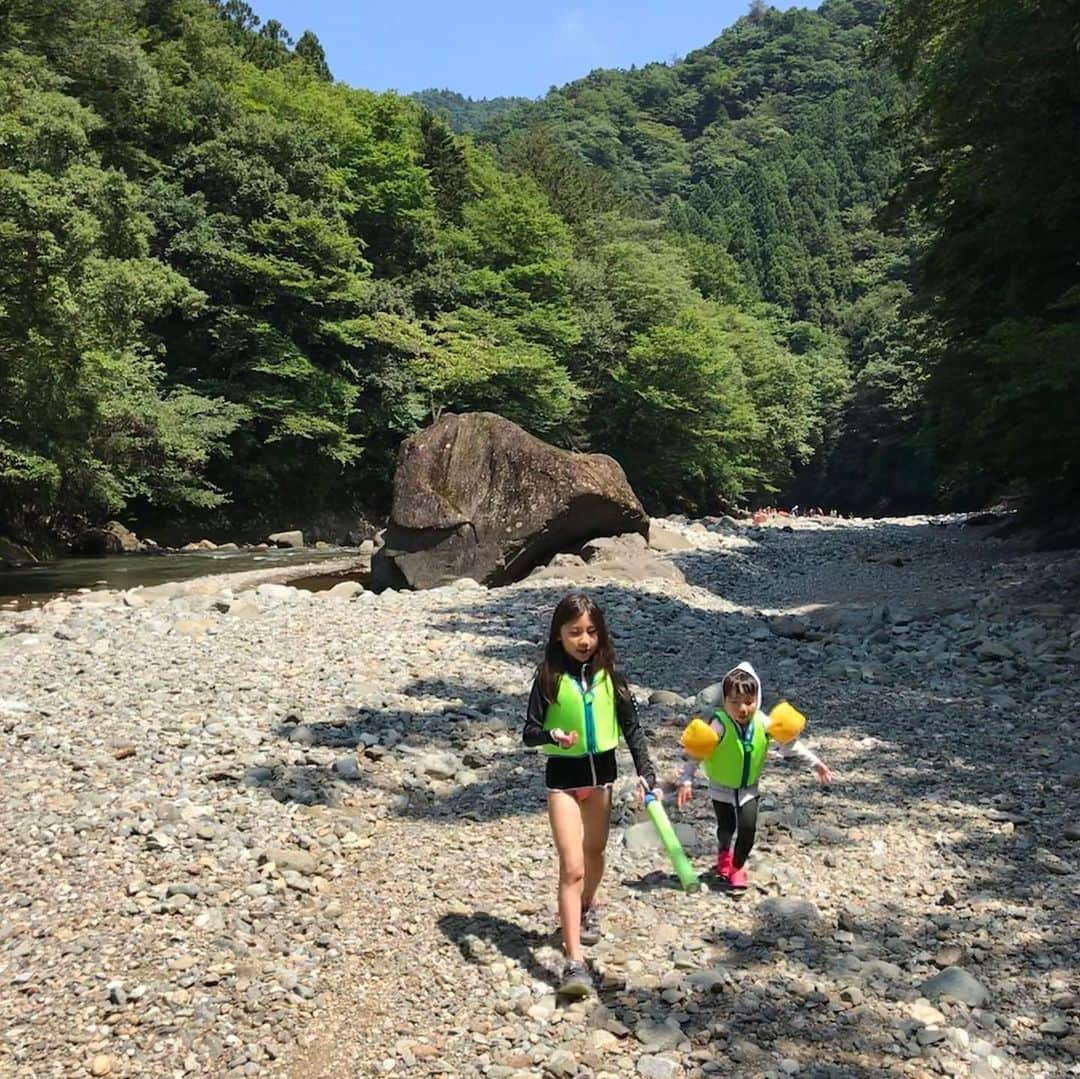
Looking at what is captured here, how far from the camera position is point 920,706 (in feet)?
25.3

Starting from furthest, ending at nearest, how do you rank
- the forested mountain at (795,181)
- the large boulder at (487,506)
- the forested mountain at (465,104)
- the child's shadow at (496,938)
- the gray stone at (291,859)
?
1. the forested mountain at (465,104)
2. the forested mountain at (795,181)
3. the large boulder at (487,506)
4. the gray stone at (291,859)
5. the child's shadow at (496,938)

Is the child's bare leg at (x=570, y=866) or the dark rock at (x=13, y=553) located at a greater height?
the dark rock at (x=13, y=553)

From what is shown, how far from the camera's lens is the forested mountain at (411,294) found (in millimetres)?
13961

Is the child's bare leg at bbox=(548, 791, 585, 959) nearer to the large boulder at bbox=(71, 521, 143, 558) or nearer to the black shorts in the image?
the black shorts

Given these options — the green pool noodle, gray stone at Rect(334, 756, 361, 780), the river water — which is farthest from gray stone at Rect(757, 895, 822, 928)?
the river water

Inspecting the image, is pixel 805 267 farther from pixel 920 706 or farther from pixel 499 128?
pixel 920 706

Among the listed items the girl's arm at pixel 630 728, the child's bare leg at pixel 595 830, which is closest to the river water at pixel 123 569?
the child's bare leg at pixel 595 830

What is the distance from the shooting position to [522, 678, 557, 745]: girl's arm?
388cm

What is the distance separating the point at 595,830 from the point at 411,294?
32.3 meters

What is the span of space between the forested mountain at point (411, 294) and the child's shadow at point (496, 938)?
8285mm

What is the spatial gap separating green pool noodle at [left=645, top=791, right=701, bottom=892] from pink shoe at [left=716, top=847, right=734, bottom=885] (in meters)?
0.11

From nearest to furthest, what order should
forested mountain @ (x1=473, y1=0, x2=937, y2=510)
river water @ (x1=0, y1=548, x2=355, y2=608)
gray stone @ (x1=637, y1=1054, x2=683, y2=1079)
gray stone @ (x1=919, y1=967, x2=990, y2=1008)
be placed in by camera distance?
1. gray stone @ (x1=637, y1=1054, x2=683, y2=1079)
2. gray stone @ (x1=919, y1=967, x2=990, y2=1008)
3. river water @ (x1=0, y1=548, x2=355, y2=608)
4. forested mountain @ (x1=473, y1=0, x2=937, y2=510)

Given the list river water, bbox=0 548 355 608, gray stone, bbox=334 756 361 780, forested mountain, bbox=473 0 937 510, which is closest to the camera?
gray stone, bbox=334 756 361 780

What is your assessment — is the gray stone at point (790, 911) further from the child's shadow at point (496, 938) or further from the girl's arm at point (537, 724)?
the girl's arm at point (537, 724)
